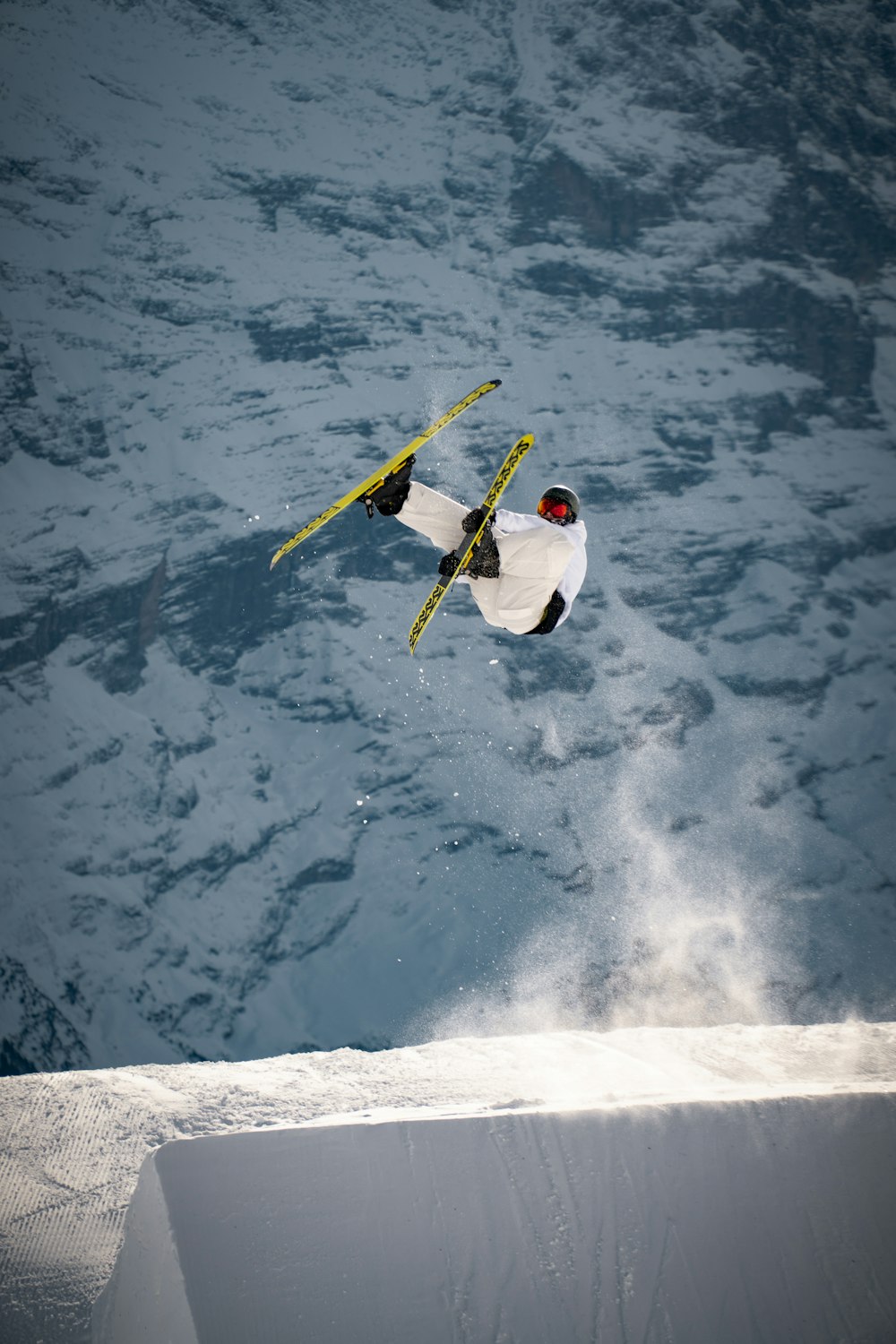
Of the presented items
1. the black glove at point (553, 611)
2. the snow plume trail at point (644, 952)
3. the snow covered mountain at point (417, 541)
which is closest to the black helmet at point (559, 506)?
the black glove at point (553, 611)

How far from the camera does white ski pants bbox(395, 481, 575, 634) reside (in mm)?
7613

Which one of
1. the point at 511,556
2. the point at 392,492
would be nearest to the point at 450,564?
the point at 511,556

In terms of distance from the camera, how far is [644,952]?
56.5m

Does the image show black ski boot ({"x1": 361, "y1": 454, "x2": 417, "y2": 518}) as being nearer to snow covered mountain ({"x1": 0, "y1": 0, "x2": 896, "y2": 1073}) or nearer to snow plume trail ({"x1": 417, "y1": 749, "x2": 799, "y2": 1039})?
snow plume trail ({"x1": 417, "y1": 749, "x2": 799, "y2": 1039})

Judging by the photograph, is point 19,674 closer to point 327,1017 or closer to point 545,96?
point 327,1017

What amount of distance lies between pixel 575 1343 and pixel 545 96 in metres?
75.8

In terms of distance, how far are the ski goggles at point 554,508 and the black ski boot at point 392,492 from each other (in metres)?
0.95

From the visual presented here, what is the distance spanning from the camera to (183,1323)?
271 inches

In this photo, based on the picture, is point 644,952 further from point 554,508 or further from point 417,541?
point 554,508

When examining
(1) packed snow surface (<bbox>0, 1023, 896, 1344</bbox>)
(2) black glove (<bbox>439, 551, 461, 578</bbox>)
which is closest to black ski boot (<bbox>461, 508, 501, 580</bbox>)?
(2) black glove (<bbox>439, 551, 461, 578</bbox>)

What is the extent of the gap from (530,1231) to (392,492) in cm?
491

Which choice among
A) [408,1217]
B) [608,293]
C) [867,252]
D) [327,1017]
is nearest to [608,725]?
[327,1017]

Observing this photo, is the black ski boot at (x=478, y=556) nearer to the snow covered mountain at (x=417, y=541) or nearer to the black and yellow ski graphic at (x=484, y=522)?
the black and yellow ski graphic at (x=484, y=522)

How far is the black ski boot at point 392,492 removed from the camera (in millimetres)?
7602
